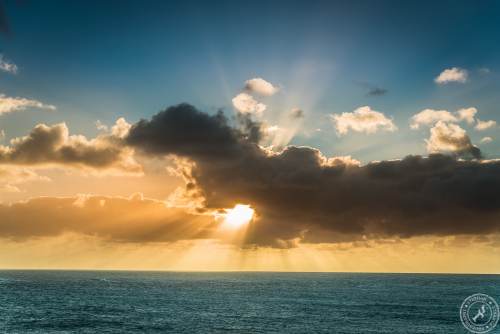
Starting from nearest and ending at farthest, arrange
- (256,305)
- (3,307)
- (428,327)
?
(428,327)
(3,307)
(256,305)

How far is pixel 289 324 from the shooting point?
118 m

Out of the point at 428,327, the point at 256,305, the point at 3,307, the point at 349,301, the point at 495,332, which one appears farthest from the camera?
the point at 349,301

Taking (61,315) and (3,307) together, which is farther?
(3,307)

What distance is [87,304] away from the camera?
534 ft

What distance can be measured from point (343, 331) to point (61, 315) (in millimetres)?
78653

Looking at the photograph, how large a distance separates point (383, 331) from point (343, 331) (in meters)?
9.55

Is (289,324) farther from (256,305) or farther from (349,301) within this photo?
(349,301)

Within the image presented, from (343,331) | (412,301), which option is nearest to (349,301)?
(412,301)

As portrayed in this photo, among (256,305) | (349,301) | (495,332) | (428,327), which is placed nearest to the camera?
(495,332)

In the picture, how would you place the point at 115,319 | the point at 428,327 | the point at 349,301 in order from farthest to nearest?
the point at 349,301, the point at 115,319, the point at 428,327

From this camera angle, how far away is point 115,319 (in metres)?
124

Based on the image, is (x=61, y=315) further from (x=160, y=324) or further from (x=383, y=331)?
(x=383, y=331)

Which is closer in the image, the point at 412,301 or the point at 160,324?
the point at 160,324

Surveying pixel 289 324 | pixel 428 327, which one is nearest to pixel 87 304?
pixel 289 324
